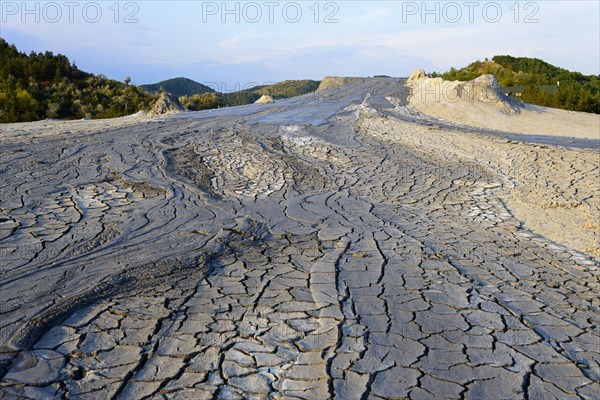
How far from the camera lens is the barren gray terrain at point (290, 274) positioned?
2600 mm

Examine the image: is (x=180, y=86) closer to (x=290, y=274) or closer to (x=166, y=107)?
(x=166, y=107)

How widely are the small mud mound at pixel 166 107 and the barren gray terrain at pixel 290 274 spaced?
4.63 m

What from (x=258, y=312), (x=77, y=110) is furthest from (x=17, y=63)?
(x=258, y=312)

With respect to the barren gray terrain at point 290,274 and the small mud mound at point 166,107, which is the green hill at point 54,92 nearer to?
the small mud mound at point 166,107

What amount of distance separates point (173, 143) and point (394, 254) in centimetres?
533

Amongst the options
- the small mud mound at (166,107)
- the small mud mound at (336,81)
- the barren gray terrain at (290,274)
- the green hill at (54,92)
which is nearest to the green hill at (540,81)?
the small mud mound at (336,81)

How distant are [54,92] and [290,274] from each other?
19.1m

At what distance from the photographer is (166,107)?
13195mm

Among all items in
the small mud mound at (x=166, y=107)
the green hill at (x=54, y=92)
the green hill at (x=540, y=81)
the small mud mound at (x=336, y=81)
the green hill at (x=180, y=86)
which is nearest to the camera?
the small mud mound at (x=166, y=107)

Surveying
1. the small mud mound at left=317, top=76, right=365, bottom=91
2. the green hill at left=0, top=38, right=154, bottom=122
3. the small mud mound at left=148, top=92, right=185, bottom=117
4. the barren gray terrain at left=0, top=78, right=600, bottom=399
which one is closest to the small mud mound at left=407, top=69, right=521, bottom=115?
the small mud mound at left=317, top=76, right=365, bottom=91

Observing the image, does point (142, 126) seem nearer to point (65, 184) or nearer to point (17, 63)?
point (65, 184)

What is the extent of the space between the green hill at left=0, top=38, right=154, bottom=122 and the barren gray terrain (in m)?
9.87

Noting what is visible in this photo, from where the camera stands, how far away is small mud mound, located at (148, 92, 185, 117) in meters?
13.0

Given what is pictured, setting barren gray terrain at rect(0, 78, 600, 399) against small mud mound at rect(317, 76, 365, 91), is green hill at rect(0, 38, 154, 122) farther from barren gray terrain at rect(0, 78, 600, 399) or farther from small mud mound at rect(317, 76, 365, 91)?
barren gray terrain at rect(0, 78, 600, 399)
